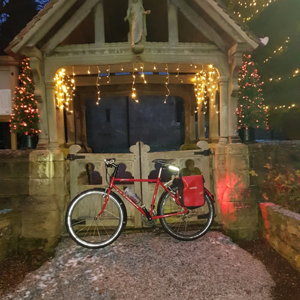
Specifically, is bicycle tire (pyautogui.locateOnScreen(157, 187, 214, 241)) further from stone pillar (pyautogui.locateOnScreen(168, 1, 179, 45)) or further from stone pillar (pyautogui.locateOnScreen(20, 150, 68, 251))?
stone pillar (pyautogui.locateOnScreen(168, 1, 179, 45))

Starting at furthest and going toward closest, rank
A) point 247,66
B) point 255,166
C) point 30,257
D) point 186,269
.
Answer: point 247,66, point 255,166, point 30,257, point 186,269

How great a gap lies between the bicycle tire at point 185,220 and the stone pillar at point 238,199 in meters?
0.40

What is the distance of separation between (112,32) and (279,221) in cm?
646

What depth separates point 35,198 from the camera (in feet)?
17.3

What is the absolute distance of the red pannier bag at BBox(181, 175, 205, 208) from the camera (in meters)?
4.86

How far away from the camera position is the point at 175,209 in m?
5.33

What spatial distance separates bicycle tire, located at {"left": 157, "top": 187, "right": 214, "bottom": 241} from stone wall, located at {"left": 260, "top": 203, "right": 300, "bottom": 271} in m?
0.99

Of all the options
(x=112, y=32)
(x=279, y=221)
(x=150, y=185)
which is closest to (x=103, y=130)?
(x=112, y=32)

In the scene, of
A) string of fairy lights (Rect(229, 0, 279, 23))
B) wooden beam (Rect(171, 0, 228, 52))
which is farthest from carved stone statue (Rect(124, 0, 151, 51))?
string of fairy lights (Rect(229, 0, 279, 23))

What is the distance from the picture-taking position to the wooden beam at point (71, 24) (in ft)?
17.2

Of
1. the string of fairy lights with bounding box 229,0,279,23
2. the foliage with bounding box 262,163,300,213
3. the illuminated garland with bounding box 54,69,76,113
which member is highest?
the string of fairy lights with bounding box 229,0,279,23

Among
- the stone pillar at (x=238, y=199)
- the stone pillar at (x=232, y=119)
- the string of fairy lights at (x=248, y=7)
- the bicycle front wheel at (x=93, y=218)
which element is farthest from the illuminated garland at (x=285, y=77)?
the bicycle front wheel at (x=93, y=218)

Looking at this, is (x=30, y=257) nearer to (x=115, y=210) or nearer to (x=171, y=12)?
(x=115, y=210)

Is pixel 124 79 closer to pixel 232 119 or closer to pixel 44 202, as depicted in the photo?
pixel 232 119
